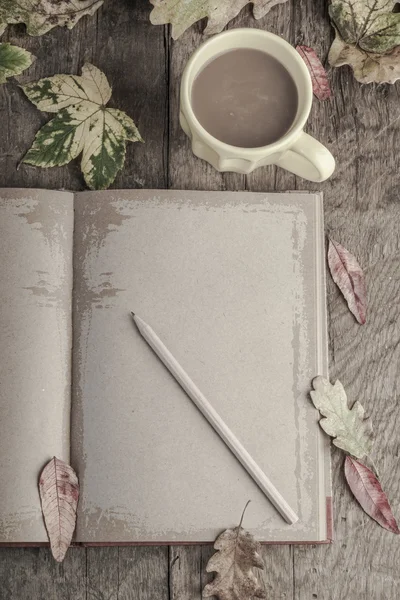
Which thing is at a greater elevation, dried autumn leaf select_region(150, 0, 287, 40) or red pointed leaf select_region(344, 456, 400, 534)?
dried autumn leaf select_region(150, 0, 287, 40)

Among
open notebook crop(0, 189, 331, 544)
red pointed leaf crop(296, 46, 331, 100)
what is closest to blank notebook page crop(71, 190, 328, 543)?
open notebook crop(0, 189, 331, 544)

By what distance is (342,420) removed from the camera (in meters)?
0.78

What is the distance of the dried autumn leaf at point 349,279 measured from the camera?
2.64 ft

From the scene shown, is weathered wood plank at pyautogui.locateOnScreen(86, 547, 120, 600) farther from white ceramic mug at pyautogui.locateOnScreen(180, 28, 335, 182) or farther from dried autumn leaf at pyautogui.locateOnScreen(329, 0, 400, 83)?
dried autumn leaf at pyautogui.locateOnScreen(329, 0, 400, 83)

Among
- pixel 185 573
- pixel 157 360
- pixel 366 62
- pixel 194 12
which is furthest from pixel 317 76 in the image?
pixel 185 573

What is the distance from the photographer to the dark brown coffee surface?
0.73 meters

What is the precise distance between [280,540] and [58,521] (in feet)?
0.77

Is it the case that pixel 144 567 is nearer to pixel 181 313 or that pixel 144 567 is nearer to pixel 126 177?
pixel 181 313

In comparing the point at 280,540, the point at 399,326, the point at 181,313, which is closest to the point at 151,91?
the point at 181,313

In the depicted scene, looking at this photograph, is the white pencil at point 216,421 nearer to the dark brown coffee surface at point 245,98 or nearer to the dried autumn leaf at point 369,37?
the dark brown coffee surface at point 245,98

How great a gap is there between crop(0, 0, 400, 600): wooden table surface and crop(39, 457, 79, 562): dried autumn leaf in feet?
0.16

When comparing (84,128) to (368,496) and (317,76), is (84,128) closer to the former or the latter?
(317,76)

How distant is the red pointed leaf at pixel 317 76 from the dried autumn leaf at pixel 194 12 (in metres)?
0.08

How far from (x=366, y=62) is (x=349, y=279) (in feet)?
0.85
